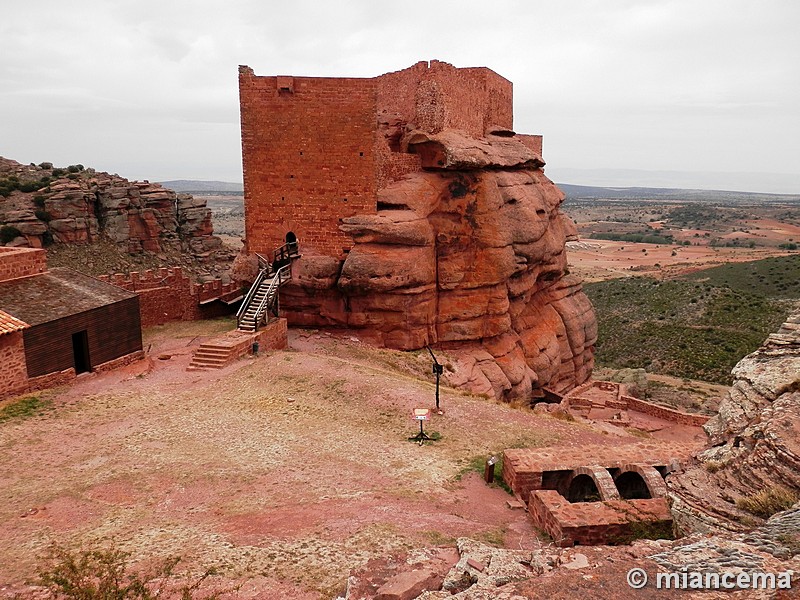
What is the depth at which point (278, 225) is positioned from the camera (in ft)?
70.8

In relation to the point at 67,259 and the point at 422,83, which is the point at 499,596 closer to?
the point at 422,83

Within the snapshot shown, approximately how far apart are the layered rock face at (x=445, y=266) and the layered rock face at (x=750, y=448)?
11.9 metres

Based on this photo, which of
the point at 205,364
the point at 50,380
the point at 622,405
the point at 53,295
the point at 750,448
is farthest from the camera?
the point at 622,405

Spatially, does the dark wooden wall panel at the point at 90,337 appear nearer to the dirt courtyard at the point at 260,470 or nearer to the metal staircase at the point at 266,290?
the dirt courtyard at the point at 260,470

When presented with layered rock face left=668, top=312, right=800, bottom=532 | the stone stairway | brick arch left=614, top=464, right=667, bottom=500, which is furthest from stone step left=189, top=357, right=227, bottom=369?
layered rock face left=668, top=312, right=800, bottom=532

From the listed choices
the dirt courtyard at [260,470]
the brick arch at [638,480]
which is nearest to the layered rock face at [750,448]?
the brick arch at [638,480]

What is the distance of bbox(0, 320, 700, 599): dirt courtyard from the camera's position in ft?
26.0

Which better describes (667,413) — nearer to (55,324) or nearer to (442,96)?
(442,96)

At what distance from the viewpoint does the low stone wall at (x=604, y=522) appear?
28.0 feet

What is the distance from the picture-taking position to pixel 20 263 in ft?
53.9

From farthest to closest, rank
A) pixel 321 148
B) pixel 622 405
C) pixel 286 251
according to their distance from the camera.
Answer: pixel 622 405 → pixel 286 251 → pixel 321 148

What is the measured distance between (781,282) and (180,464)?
179ft

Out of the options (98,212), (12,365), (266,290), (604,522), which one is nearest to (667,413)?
(604,522)

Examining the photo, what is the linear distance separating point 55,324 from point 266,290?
6.66 meters
